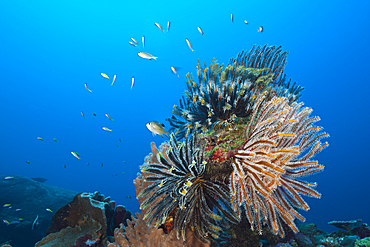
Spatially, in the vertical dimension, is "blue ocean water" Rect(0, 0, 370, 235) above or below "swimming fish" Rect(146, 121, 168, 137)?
above

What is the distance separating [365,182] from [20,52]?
13318 centimetres

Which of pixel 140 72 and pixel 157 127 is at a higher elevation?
pixel 140 72

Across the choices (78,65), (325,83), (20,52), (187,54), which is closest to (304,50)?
(325,83)

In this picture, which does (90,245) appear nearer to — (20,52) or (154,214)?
(154,214)

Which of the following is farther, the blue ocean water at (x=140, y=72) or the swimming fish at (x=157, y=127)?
the blue ocean water at (x=140, y=72)

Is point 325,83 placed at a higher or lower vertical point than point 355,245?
higher

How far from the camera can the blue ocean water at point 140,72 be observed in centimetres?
5519

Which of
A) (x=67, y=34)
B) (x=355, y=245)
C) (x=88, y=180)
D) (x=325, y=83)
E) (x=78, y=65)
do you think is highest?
(x=67, y=34)

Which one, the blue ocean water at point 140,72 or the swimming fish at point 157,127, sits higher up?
the blue ocean water at point 140,72

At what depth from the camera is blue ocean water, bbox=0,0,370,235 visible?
55.2 meters

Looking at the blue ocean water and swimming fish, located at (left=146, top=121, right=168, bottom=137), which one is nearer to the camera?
swimming fish, located at (left=146, top=121, right=168, bottom=137)

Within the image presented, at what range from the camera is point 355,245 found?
153 inches

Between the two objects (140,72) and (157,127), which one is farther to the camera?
(140,72)

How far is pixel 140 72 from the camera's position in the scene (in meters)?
79.8
